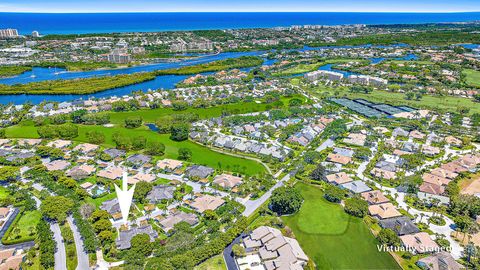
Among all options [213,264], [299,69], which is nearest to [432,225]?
[213,264]

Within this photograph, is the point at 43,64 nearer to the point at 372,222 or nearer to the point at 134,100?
the point at 134,100

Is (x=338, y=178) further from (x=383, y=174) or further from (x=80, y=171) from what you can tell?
(x=80, y=171)

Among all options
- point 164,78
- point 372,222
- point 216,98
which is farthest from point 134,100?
point 372,222

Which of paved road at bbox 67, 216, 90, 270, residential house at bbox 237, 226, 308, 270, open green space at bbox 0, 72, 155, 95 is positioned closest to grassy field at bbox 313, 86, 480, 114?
open green space at bbox 0, 72, 155, 95

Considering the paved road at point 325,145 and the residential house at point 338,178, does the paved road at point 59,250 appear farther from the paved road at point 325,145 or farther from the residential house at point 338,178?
the paved road at point 325,145

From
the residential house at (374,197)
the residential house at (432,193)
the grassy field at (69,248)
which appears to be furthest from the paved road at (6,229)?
the residential house at (432,193)
